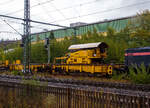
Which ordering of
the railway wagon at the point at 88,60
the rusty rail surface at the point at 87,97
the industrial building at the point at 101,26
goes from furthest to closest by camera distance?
the industrial building at the point at 101,26, the railway wagon at the point at 88,60, the rusty rail surface at the point at 87,97

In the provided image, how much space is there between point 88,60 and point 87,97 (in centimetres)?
1174

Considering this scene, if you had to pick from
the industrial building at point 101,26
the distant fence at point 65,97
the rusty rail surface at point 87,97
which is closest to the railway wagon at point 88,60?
the industrial building at point 101,26

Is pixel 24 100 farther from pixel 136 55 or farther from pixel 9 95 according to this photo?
pixel 136 55

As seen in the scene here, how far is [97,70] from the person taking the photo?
16188 millimetres

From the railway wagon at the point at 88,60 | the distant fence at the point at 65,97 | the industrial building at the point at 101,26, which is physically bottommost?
the distant fence at the point at 65,97

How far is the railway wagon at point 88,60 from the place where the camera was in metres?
16.2

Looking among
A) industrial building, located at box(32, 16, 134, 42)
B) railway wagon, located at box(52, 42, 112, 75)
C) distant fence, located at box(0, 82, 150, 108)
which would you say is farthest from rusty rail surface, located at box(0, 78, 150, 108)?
industrial building, located at box(32, 16, 134, 42)

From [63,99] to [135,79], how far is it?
733 cm

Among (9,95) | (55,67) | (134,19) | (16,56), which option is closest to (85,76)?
(55,67)

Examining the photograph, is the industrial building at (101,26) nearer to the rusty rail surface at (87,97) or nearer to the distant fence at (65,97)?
the distant fence at (65,97)

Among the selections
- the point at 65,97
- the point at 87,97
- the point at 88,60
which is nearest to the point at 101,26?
the point at 88,60

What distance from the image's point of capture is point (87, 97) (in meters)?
5.62

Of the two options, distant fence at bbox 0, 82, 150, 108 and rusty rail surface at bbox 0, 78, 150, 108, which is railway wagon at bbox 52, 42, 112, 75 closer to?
distant fence at bbox 0, 82, 150, 108

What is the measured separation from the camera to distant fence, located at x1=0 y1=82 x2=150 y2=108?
4949 millimetres
